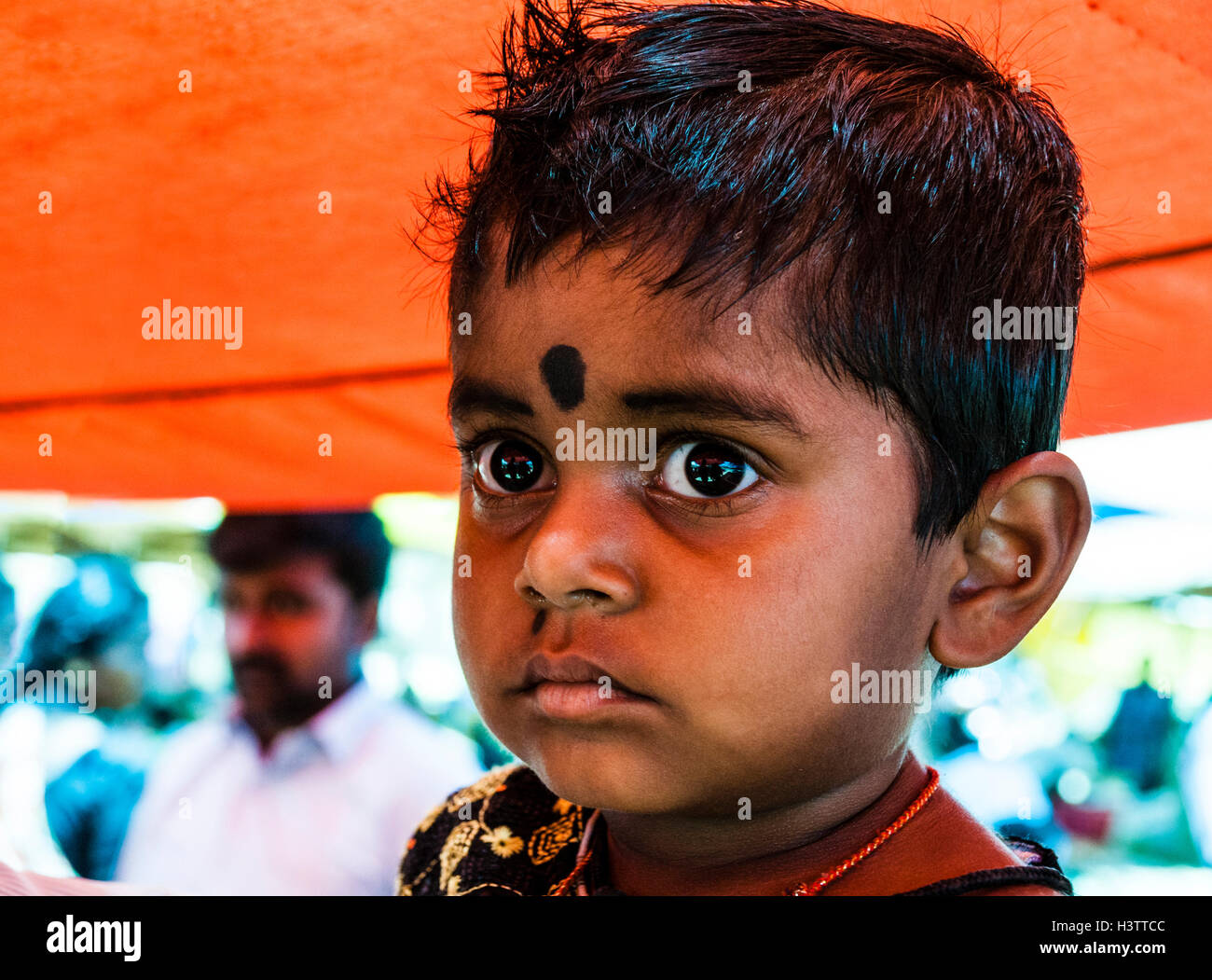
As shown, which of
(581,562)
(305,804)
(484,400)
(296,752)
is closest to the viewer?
(581,562)

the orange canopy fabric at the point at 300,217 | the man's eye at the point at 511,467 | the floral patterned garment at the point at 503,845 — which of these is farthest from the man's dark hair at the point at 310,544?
the man's eye at the point at 511,467

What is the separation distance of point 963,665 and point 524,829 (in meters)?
0.53

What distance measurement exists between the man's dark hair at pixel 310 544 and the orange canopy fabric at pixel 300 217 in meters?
0.74

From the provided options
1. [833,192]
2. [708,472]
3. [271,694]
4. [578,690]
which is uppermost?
[833,192]

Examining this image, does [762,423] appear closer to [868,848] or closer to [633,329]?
[633,329]

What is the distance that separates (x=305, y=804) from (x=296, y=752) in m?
0.15

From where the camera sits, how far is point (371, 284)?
4.21 ft

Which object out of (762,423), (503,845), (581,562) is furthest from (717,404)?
(503,845)

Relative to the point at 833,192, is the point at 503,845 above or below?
below

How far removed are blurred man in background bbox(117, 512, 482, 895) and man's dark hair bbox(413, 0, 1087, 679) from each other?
1.61m

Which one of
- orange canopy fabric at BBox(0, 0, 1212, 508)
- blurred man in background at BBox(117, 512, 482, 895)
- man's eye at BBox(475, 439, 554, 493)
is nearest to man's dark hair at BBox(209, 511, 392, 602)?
blurred man in background at BBox(117, 512, 482, 895)

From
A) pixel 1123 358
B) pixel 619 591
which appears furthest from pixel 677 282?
pixel 1123 358

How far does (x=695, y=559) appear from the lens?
26.8 inches

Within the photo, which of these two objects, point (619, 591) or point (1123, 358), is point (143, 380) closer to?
point (619, 591)
